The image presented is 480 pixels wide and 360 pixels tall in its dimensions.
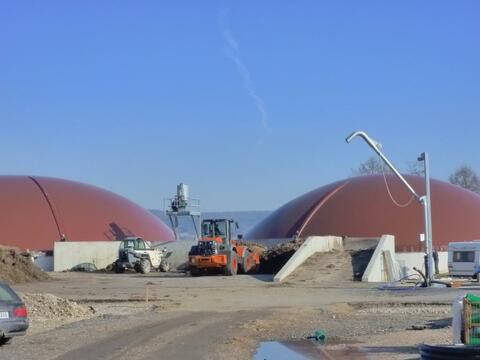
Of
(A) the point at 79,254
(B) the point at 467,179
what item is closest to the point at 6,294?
(A) the point at 79,254

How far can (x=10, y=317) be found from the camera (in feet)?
51.6

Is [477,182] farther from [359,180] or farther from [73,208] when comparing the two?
[73,208]

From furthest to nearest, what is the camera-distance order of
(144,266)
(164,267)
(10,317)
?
(164,267) → (144,266) → (10,317)

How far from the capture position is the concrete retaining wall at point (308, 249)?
39.3 m

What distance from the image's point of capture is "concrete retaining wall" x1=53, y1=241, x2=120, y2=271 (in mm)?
55500

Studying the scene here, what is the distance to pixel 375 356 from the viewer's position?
13750mm

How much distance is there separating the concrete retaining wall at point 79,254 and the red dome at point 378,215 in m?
15.2

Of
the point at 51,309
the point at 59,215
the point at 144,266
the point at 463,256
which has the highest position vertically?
the point at 59,215

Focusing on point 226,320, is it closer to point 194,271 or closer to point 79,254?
point 194,271

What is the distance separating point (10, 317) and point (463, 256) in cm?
3611

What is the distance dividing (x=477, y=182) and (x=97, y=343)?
113102mm

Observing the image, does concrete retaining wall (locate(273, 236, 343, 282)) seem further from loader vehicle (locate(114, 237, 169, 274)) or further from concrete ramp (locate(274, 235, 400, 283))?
loader vehicle (locate(114, 237, 169, 274))

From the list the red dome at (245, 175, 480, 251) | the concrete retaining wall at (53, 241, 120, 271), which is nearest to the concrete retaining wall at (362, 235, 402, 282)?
the red dome at (245, 175, 480, 251)

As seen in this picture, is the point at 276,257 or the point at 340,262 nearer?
the point at 340,262
